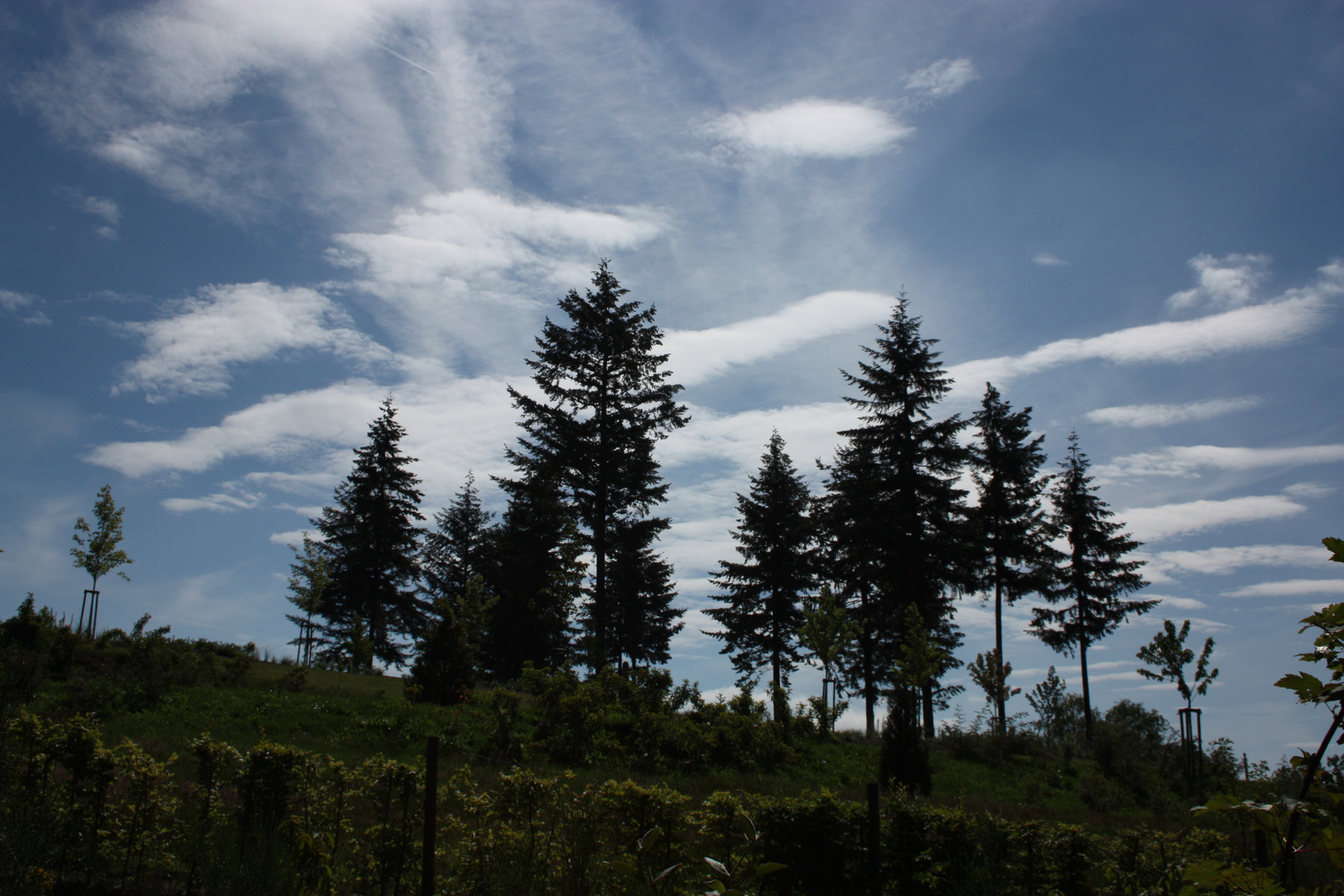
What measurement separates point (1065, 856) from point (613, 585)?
28243 millimetres

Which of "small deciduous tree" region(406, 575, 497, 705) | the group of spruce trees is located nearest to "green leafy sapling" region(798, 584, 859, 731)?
the group of spruce trees

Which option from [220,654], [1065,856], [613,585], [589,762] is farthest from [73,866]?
[613,585]

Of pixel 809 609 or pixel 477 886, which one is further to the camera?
pixel 809 609

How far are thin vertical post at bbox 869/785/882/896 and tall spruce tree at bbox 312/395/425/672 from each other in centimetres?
3185

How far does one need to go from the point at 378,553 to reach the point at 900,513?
24.5 metres

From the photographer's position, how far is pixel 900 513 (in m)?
26.9

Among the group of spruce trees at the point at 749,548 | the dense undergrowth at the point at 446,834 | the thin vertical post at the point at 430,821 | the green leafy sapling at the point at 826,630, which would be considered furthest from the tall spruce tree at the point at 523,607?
the thin vertical post at the point at 430,821

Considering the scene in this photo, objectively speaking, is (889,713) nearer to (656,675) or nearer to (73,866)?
(656,675)

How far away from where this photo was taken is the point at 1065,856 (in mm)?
8445

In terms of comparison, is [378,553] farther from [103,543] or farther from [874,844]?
[874,844]

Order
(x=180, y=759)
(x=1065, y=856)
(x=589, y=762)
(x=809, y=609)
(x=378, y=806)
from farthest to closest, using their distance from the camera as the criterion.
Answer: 1. (x=809, y=609)
2. (x=589, y=762)
3. (x=180, y=759)
4. (x=1065, y=856)
5. (x=378, y=806)

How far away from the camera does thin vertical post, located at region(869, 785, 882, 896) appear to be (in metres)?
7.41

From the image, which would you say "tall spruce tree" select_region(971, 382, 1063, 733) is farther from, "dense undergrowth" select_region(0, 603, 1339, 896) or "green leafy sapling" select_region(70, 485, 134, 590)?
"green leafy sapling" select_region(70, 485, 134, 590)

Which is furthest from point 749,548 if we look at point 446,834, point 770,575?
point 446,834
